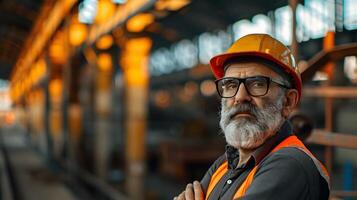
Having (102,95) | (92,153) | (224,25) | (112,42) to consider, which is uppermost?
(224,25)

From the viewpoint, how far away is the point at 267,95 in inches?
76.6

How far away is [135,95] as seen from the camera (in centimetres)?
1090

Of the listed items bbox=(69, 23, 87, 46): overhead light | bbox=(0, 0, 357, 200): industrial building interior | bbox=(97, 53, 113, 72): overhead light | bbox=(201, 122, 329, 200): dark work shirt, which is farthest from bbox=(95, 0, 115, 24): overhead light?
bbox=(201, 122, 329, 200): dark work shirt

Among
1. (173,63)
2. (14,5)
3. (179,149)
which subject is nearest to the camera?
(179,149)

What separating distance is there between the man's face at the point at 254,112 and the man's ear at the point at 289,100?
35 millimetres

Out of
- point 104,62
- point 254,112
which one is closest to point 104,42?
point 104,62

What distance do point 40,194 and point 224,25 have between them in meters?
18.8

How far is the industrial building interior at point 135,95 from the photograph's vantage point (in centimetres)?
430

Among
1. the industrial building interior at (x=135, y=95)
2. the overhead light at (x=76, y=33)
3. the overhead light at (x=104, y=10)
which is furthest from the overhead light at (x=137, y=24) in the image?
the overhead light at (x=76, y=33)

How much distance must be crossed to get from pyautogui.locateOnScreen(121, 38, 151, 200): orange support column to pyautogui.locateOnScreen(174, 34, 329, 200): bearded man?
8.52 m

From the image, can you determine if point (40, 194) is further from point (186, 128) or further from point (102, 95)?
point (186, 128)

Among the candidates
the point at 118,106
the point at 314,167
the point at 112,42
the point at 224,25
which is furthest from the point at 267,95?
the point at 118,106

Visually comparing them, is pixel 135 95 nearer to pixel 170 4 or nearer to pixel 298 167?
pixel 170 4

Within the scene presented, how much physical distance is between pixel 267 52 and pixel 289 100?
0.25m
